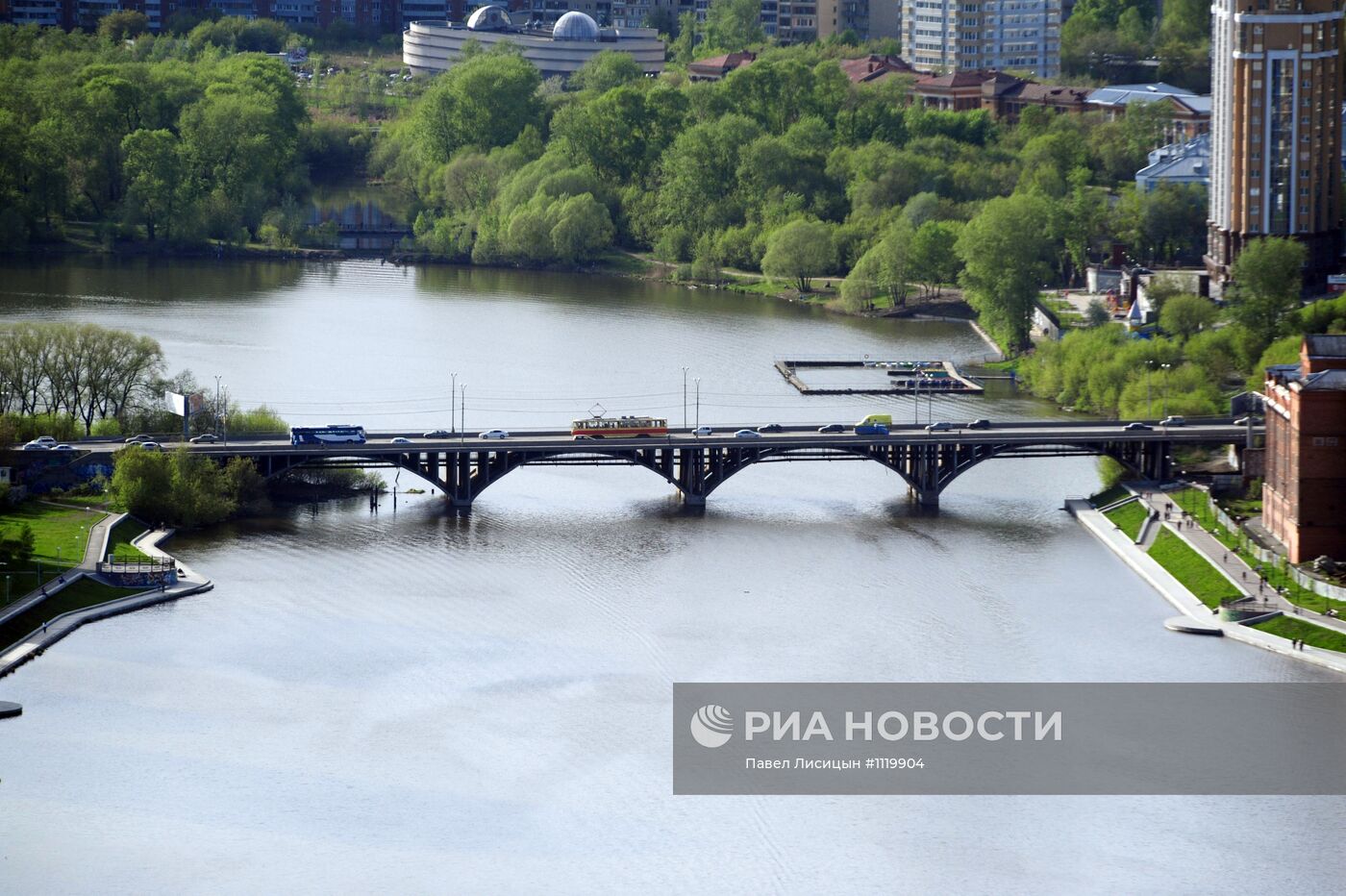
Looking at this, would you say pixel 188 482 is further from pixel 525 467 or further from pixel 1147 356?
pixel 1147 356

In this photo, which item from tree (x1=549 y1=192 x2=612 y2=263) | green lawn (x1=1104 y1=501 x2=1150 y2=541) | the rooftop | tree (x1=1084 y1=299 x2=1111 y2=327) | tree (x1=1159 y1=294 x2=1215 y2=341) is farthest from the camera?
the rooftop

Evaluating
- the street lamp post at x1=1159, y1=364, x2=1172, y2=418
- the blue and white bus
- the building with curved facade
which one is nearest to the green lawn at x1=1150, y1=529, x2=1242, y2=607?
the street lamp post at x1=1159, y1=364, x2=1172, y2=418

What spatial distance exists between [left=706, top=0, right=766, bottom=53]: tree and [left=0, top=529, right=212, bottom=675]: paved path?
116477 mm

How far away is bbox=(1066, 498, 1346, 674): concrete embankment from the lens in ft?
211

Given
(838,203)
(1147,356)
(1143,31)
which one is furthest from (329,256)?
(1143,31)

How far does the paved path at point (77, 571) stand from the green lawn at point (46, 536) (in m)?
0.17

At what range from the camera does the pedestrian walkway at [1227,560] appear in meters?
66.9

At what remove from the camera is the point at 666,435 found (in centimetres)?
8044

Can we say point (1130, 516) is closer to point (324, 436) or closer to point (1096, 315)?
point (324, 436)

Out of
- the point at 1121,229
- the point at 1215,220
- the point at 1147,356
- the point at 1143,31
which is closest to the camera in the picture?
the point at 1147,356

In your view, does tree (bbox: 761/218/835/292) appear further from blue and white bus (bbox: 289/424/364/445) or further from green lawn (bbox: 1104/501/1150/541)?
blue and white bus (bbox: 289/424/364/445)

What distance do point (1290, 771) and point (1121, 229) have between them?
217 ft

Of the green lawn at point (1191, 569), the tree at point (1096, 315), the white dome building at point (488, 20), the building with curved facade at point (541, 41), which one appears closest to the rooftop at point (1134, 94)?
the building with curved facade at point (541, 41)

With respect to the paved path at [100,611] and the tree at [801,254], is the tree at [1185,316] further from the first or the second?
the paved path at [100,611]
